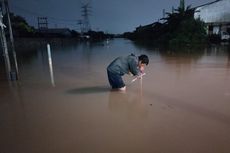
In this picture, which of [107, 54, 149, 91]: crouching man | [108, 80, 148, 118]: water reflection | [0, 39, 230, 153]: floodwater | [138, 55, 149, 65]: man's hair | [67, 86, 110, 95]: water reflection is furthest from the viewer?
[67, 86, 110, 95]: water reflection

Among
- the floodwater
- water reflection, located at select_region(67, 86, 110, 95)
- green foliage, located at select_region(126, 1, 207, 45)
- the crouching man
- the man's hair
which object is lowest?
the floodwater

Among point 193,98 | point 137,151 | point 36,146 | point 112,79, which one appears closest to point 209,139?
point 137,151

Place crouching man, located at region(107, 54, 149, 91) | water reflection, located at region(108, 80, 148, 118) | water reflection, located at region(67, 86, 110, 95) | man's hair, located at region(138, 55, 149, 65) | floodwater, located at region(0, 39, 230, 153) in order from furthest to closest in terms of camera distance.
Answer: water reflection, located at region(67, 86, 110, 95)
crouching man, located at region(107, 54, 149, 91)
man's hair, located at region(138, 55, 149, 65)
water reflection, located at region(108, 80, 148, 118)
floodwater, located at region(0, 39, 230, 153)

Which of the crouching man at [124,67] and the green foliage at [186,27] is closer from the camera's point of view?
the crouching man at [124,67]

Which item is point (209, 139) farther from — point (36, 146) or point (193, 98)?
point (36, 146)

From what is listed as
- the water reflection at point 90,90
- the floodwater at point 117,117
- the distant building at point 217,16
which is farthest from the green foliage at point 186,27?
the water reflection at point 90,90

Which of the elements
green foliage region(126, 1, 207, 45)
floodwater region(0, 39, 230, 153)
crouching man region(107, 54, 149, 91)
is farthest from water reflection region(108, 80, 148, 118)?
green foliage region(126, 1, 207, 45)

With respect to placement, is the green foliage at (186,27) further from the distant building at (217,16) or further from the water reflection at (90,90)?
the water reflection at (90,90)

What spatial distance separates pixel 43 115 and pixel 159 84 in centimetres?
387

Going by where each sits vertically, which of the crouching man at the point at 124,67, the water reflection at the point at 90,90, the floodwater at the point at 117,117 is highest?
the crouching man at the point at 124,67

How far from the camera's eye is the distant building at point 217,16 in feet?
88.6

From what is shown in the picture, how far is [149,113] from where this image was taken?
4.63 m

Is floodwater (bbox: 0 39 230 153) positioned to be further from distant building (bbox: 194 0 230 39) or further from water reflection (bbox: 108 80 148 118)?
distant building (bbox: 194 0 230 39)

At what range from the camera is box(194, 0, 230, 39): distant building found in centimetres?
2702
